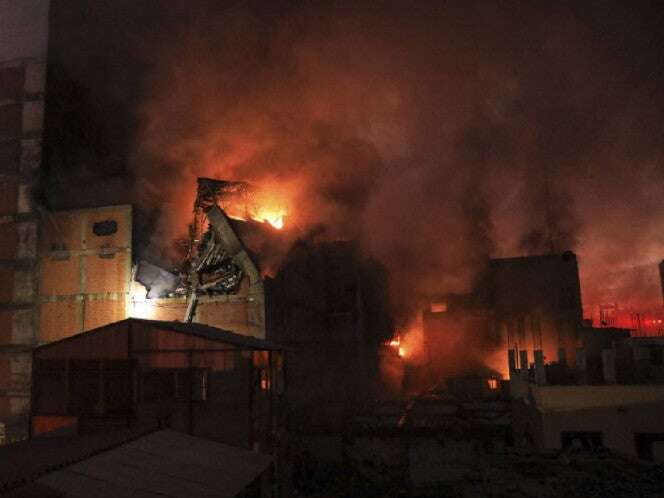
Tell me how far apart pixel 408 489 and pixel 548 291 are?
33537 mm

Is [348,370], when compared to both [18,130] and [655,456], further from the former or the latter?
[18,130]

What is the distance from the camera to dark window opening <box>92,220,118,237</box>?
25.9m

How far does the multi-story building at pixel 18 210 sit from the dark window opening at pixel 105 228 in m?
3.54

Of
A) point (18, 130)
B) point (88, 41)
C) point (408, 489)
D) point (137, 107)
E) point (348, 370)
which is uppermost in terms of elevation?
point (88, 41)

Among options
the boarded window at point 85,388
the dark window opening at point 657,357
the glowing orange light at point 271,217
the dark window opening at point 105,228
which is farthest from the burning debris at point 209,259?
the dark window opening at point 657,357

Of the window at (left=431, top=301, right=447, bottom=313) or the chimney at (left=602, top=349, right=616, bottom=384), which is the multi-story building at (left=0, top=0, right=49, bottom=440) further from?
the window at (left=431, top=301, right=447, bottom=313)

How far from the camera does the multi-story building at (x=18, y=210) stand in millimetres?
25514

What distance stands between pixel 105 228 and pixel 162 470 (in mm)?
19422

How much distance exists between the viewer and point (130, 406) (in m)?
14.9

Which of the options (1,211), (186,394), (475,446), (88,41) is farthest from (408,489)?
(88,41)

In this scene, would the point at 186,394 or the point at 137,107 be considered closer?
the point at 186,394

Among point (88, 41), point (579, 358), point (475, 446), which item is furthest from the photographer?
point (88, 41)

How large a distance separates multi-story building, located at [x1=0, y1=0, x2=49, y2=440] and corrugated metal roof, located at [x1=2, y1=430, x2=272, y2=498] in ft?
59.4

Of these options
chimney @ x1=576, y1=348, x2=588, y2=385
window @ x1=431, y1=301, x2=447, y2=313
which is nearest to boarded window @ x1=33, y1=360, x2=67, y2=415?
chimney @ x1=576, y1=348, x2=588, y2=385
